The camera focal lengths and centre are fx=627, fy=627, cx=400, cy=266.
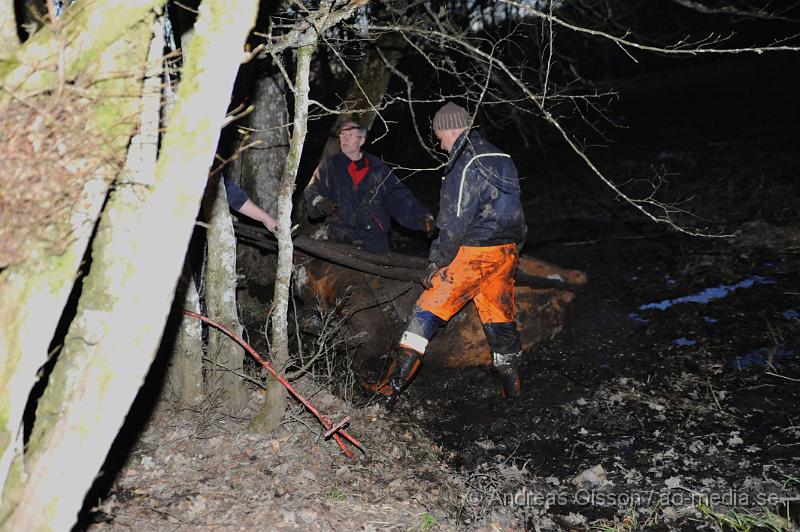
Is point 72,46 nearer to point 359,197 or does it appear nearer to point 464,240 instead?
point 464,240

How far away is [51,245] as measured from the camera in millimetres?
2180

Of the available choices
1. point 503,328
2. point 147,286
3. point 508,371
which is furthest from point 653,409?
point 147,286

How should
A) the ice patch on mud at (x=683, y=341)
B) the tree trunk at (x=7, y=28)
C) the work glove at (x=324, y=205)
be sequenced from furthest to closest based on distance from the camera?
1. the work glove at (x=324, y=205)
2. the ice patch on mud at (x=683, y=341)
3. the tree trunk at (x=7, y=28)

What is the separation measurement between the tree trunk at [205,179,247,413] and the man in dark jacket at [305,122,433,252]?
6.76ft

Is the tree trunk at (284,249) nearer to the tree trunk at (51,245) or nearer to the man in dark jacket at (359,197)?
the tree trunk at (51,245)

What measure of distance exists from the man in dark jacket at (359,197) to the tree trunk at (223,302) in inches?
81.1

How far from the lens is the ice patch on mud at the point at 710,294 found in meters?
6.51

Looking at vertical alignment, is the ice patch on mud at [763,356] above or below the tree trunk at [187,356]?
below

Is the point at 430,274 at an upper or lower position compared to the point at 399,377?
upper

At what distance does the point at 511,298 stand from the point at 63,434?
11.9ft

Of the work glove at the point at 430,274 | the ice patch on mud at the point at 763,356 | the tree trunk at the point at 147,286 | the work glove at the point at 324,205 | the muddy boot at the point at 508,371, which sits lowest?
the ice patch on mud at the point at 763,356

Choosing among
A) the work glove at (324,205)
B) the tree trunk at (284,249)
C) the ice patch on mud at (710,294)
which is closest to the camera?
the tree trunk at (284,249)

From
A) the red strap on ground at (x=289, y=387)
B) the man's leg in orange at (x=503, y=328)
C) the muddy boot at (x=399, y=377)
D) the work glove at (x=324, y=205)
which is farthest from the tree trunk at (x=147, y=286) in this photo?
the work glove at (x=324, y=205)

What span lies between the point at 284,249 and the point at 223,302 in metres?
0.65
